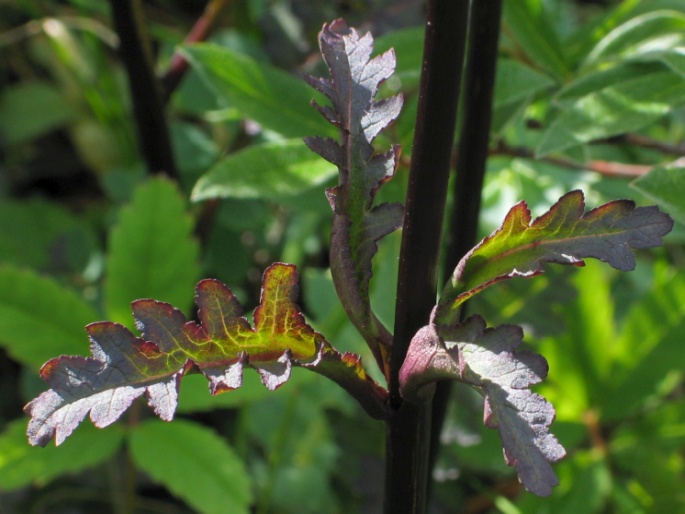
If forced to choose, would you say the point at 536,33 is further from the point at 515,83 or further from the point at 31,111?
the point at 31,111

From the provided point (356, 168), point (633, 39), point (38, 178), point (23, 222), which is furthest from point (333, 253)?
point (38, 178)

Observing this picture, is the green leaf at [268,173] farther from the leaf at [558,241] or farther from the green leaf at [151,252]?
the leaf at [558,241]

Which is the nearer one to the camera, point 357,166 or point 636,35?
point 357,166

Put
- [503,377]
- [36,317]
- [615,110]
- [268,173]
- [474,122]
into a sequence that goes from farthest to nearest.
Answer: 1. [36,317]
2. [268,173]
3. [615,110]
4. [474,122]
5. [503,377]

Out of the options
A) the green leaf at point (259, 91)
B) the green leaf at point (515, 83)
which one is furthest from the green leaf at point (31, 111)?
the green leaf at point (515, 83)

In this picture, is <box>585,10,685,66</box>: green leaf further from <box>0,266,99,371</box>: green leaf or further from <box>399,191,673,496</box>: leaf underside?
<box>0,266,99,371</box>: green leaf

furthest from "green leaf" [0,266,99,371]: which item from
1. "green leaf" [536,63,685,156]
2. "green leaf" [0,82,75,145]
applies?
"green leaf" [0,82,75,145]

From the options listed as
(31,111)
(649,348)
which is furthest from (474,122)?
(31,111)
